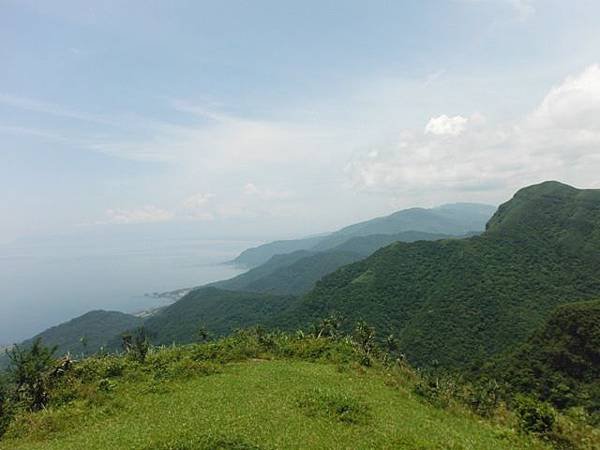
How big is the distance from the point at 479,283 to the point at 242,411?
102428 millimetres

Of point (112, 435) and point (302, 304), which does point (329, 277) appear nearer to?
point (302, 304)

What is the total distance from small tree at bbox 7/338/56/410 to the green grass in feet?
5.61

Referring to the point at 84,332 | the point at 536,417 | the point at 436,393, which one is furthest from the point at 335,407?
the point at 84,332

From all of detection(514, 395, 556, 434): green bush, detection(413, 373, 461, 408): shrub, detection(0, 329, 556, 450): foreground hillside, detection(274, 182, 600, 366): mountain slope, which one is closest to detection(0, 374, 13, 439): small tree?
detection(0, 329, 556, 450): foreground hillside

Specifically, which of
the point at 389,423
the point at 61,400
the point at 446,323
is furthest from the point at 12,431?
the point at 446,323

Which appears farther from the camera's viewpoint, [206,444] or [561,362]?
[561,362]

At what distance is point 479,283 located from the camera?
349ft

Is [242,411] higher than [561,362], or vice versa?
[242,411]

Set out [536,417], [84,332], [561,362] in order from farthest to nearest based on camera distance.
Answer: [84,332], [561,362], [536,417]

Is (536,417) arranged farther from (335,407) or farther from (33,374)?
(33,374)

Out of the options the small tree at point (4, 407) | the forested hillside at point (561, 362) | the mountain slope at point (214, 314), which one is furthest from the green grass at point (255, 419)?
the mountain slope at point (214, 314)

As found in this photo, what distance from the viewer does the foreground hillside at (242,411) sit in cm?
1455

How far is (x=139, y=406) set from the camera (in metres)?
19.4

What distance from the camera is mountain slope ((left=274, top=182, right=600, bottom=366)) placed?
3398 inches
